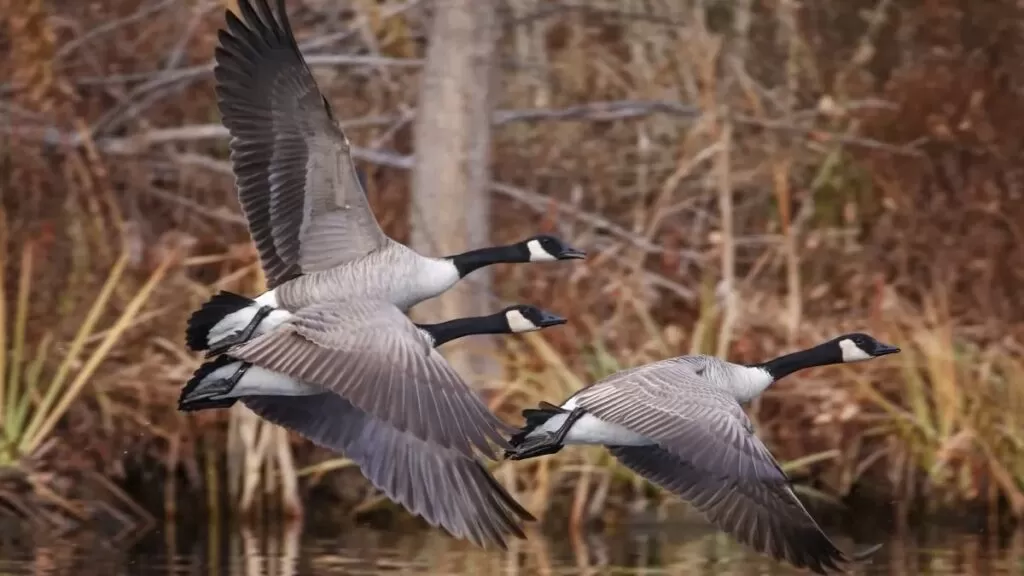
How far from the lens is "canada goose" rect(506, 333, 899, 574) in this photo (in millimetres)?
7957

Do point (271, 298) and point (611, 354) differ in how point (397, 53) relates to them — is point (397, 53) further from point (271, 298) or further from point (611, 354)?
point (271, 298)

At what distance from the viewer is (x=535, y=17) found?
41.5ft

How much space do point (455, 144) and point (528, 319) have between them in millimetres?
3255

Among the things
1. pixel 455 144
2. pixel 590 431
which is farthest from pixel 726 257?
pixel 590 431

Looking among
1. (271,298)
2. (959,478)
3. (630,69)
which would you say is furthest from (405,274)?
(630,69)

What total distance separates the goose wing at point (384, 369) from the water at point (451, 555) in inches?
68.8

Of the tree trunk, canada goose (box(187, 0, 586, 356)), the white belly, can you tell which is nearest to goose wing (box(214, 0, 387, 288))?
canada goose (box(187, 0, 586, 356))

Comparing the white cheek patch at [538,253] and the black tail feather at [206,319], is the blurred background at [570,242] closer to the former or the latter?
the white cheek patch at [538,253]

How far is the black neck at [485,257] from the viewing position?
8.91 m

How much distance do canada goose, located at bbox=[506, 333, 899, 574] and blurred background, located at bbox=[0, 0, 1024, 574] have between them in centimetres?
137

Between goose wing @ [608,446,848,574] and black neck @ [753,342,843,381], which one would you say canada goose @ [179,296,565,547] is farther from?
black neck @ [753,342,843,381]

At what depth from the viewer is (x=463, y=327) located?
30.2 feet

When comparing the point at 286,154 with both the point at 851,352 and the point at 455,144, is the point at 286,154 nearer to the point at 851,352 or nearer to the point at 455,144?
the point at 851,352

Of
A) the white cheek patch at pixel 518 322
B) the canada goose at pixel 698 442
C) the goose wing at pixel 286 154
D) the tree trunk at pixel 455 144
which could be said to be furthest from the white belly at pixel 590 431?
the tree trunk at pixel 455 144
